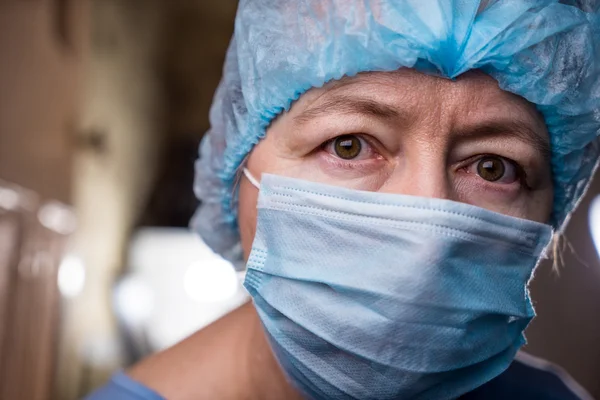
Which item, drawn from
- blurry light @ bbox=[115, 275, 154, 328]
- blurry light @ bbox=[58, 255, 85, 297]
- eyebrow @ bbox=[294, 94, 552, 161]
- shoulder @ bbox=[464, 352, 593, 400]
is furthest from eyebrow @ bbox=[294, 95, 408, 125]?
blurry light @ bbox=[115, 275, 154, 328]

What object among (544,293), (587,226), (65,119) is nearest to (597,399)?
(544,293)

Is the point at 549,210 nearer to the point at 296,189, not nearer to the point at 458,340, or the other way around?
the point at 458,340

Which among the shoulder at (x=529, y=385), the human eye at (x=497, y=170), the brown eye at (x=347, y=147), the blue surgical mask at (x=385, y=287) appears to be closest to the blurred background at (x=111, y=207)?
the shoulder at (x=529, y=385)

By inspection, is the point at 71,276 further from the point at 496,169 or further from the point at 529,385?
the point at 496,169

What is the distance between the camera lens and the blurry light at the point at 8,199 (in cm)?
236

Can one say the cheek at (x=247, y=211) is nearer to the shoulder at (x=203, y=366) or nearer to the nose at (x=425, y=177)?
the shoulder at (x=203, y=366)

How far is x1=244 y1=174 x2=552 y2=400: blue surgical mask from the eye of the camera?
1053 mm

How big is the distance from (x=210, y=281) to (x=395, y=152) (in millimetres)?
3702

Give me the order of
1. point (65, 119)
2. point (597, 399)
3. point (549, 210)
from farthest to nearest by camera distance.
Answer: point (65, 119)
point (597, 399)
point (549, 210)

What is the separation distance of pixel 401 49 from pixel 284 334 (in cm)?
49

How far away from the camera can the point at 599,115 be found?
1.25m

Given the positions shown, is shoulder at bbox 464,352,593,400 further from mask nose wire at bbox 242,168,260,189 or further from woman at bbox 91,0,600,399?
mask nose wire at bbox 242,168,260,189

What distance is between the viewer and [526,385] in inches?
61.3

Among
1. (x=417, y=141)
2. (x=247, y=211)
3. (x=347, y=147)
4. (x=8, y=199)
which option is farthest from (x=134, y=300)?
(x=417, y=141)
